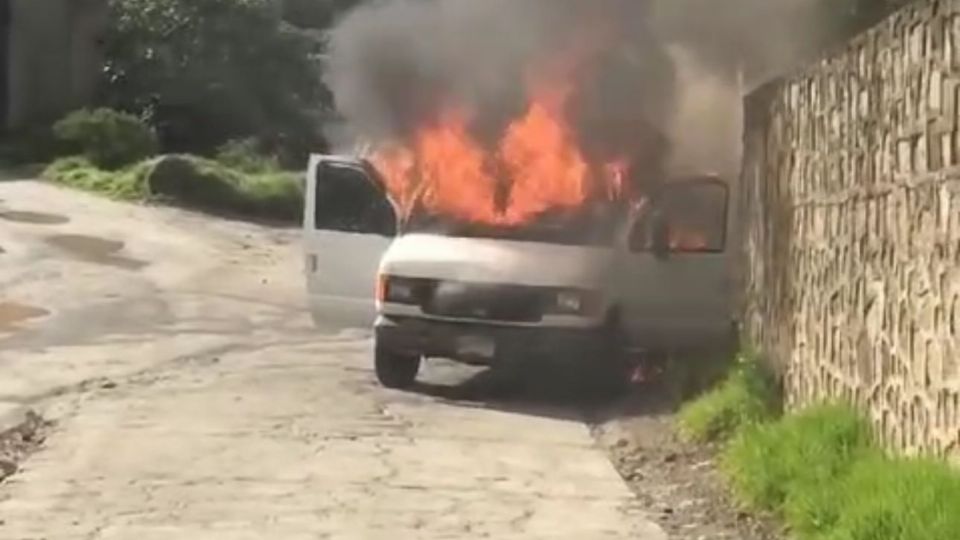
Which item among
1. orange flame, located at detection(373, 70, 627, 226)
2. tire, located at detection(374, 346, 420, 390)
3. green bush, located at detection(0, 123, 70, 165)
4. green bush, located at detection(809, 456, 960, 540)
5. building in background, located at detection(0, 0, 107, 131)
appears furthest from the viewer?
building in background, located at detection(0, 0, 107, 131)

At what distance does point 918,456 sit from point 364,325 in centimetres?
830

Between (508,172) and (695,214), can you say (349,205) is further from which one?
(695,214)

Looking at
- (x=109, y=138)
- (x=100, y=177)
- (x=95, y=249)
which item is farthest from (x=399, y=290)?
(x=109, y=138)

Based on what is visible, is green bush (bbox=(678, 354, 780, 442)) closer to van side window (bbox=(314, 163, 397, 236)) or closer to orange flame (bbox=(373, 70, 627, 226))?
orange flame (bbox=(373, 70, 627, 226))

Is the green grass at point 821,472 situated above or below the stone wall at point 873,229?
below

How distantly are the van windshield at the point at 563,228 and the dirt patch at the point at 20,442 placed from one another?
3577mm

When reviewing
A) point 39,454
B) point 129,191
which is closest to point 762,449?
point 39,454

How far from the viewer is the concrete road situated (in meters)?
8.41

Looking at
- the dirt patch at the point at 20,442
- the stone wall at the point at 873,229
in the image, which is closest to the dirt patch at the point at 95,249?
the dirt patch at the point at 20,442

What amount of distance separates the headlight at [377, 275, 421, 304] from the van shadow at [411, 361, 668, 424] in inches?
29.9

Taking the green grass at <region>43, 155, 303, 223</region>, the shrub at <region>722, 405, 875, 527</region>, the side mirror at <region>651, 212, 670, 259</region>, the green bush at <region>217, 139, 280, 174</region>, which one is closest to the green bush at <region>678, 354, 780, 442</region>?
the shrub at <region>722, 405, 875, 527</region>

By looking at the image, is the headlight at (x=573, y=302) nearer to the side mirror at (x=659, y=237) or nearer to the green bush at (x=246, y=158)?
the side mirror at (x=659, y=237)

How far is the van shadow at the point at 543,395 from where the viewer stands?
501 inches

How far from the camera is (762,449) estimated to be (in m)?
8.74
